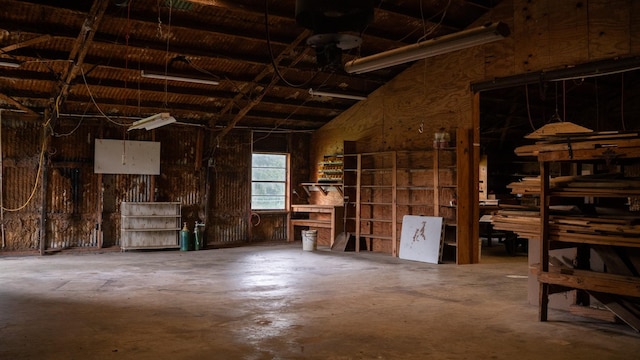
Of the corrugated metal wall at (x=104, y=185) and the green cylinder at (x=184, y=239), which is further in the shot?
the green cylinder at (x=184, y=239)

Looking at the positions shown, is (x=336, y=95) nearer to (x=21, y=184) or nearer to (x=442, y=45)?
(x=442, y=45)

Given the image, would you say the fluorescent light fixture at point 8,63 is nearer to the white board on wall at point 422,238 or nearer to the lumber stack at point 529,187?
the white board on wall at point 422,238

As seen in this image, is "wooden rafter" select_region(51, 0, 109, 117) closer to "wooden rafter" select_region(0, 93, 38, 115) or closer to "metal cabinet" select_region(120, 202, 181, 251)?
"wooden rafter" select_region(0, 93, 38, 115)

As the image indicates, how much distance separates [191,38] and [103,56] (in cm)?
158

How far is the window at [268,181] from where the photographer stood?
12.3 metres

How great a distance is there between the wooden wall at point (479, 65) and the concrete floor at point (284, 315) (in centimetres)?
286

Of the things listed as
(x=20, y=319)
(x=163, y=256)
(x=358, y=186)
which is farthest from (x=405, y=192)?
(x=20, y=319)

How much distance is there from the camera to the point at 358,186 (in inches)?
410

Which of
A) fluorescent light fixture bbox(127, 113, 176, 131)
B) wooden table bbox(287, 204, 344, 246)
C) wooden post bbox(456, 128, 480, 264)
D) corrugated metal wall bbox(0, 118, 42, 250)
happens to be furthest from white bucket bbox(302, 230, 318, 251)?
corrugated metal wall bbox(0, 118, 42, 250)

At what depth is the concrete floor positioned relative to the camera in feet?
13.0

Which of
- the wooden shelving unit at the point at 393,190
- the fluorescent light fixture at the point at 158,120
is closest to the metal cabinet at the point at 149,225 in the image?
the fluorescent light fixture at the point at 158,120

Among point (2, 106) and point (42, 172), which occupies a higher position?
point (2, 106)

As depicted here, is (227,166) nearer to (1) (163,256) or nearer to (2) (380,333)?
(1) (163,256)

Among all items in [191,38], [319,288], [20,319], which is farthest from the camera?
[191,38]
